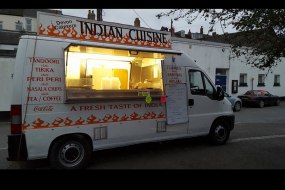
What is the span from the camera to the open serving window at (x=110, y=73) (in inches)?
230

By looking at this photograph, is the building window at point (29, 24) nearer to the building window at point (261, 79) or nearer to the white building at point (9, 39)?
the white building at point (9, 39)

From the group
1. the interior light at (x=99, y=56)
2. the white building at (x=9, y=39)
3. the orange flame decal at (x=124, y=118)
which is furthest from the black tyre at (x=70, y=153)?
the white building at (x=9, y=39)

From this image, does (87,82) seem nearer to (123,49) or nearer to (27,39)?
(123,49)

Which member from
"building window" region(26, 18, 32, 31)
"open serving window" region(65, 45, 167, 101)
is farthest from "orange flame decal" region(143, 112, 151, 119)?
"building window" region(26, 18, 32, 31)

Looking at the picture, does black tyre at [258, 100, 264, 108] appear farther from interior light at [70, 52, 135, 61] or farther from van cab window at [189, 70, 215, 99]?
interior light at [70, 52, 135, 61]

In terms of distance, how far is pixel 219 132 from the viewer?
7.82 meters

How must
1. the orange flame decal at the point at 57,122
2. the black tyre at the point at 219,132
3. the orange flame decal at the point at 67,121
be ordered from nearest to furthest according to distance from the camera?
1. the orange flame decal at the point at 57,122
2. the orange flame decal at the point at 67,121
3. the black tyre at the point at 219,132

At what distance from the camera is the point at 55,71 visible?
17.6 feet

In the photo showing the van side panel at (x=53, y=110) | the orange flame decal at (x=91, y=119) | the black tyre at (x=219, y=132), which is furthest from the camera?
the black tyre at (x=219, y=132)

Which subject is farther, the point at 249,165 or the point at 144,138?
the point at 144,138

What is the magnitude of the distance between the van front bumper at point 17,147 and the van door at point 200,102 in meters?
4.13

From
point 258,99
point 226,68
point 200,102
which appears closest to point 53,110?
point 200,102
